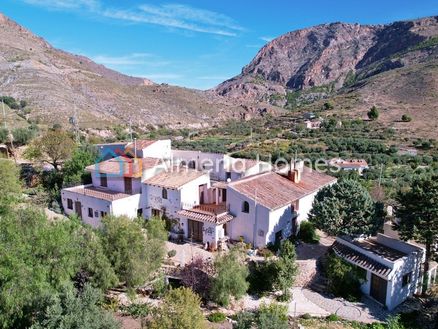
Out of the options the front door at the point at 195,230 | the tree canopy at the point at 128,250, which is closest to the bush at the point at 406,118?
the front door at the point at 195,230

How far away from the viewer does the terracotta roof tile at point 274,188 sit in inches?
977

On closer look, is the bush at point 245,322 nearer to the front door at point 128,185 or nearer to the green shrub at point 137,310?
the green shrub at point 137,310

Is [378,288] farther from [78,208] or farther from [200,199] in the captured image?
[78,208]

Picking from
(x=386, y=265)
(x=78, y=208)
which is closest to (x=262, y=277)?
(x=386, y=265)

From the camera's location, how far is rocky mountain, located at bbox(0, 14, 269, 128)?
226ft

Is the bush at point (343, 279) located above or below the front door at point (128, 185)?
below

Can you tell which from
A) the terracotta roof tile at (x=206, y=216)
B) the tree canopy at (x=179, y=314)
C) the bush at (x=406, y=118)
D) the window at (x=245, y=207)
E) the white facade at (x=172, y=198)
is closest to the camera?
the tree canopy at (x=179, y=314)

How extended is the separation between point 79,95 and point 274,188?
69.6 meters

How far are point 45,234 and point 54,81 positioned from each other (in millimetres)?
74597

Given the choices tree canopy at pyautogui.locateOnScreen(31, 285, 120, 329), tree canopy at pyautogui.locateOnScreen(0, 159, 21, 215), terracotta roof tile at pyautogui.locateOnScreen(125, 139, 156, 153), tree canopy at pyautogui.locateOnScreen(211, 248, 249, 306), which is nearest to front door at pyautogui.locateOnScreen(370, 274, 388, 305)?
tree canopy at pyautogui.locateOnScreen(211, 248, 249, 306)

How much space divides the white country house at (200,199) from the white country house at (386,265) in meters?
4.78

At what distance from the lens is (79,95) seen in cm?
8362

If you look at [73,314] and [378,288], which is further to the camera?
[378,288]

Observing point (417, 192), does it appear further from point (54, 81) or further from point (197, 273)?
point (54, 81)
